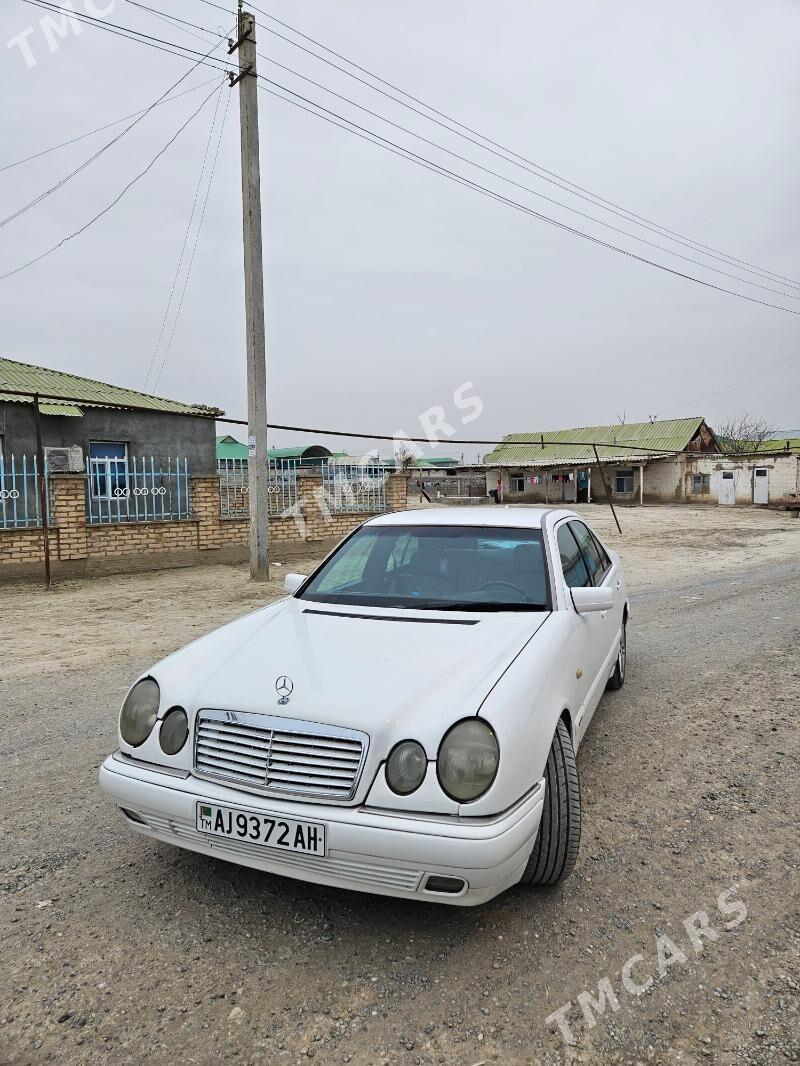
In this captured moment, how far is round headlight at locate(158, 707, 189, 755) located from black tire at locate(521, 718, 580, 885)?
1.28 m

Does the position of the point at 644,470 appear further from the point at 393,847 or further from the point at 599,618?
the point at 393,847

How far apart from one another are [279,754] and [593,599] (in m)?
1.58

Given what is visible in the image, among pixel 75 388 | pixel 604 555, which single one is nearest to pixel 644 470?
pixel 75 388

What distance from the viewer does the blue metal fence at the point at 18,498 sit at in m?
9.62

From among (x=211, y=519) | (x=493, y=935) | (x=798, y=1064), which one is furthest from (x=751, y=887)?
(x=211, y=519)

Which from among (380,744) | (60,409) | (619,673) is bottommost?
(619,673)

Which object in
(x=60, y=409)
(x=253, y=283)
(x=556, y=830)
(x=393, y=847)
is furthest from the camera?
(x=60, y=409)

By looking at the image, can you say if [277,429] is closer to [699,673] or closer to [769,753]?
[699,673]

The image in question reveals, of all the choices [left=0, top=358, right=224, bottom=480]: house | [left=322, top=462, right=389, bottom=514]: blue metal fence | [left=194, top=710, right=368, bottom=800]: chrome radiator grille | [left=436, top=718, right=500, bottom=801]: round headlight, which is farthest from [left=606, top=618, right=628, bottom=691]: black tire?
[left=0, top=358, right=224, bottom=480]: house

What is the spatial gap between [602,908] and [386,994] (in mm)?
848

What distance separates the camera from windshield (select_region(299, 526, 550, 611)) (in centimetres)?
316

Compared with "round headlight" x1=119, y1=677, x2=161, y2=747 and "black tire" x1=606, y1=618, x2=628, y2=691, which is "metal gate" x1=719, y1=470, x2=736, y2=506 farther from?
"round headlight" x1=119, y1=677, x2=161, y2=747

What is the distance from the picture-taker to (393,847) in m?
Answer: 1.97

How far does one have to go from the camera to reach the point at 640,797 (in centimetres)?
319
